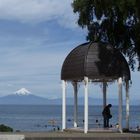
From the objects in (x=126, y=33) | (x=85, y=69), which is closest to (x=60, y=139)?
(x=85, y=69)

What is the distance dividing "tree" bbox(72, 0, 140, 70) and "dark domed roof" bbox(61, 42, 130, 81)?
1.91 m

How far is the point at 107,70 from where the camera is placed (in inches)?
1387

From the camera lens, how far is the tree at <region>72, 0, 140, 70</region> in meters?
35.7

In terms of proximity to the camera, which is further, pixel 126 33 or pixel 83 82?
pixel 126 33

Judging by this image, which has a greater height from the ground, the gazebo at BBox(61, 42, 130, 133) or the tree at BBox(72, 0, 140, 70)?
the tree at BBox(72, 0, 140, 70)

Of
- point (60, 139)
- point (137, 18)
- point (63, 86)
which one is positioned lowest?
point (60, 139)

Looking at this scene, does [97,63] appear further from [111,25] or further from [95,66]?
[111,25]

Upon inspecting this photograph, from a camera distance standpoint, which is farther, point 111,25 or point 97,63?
point 111,25

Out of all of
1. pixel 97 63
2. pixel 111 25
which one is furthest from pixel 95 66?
pixel 111 25

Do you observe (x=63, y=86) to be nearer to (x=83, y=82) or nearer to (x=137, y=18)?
(x=83, y=82)

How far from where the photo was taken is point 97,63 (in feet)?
115

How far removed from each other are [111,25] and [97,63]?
15.5 ft

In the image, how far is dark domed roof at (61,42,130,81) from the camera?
3497 cm

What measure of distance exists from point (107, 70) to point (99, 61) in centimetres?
63
